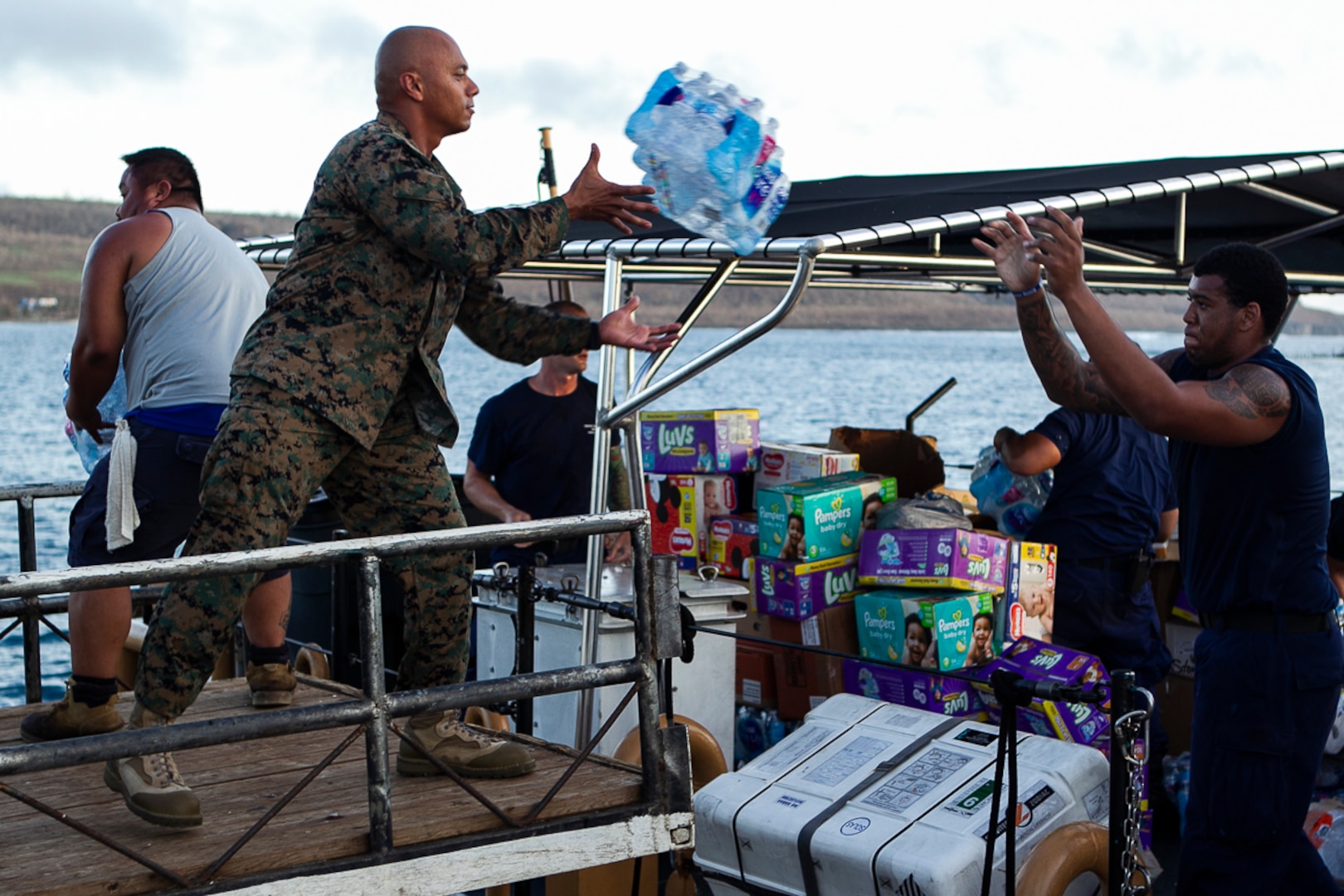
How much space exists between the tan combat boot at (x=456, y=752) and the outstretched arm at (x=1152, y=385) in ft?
5.96

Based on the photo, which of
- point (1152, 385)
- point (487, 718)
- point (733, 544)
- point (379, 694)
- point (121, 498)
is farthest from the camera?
point (733, 544)

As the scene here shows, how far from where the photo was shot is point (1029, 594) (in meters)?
5.68

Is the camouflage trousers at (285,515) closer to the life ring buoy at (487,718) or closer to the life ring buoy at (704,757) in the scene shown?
the life ring buoy at (704,757)

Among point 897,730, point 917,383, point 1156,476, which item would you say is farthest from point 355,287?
point 917,383

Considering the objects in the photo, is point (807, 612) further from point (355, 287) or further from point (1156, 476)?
point (355, 287)

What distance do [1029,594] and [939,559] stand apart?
1.92 feet

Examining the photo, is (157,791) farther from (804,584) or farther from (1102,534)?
(1102,534)

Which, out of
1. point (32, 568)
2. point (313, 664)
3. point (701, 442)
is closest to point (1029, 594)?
point (701, 442)

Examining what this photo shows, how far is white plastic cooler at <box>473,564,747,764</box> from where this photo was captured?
17.0 ft

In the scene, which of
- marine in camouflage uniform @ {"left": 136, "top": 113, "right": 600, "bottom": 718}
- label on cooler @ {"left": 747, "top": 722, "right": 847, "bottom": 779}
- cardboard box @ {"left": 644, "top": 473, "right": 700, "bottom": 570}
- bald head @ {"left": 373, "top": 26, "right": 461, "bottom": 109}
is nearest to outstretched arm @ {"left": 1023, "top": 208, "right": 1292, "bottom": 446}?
marine in camouflage uniform @ {"left": 136, "top": 113, "right": 600, "bottom": 718}

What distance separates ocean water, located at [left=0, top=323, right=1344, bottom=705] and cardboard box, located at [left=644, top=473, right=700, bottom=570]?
3.18 metres

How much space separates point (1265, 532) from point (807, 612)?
2389mm

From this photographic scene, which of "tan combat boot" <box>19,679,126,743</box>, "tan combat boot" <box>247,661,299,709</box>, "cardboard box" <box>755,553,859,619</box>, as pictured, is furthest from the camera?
"cardboard box" <box>755,553,859,619</box>

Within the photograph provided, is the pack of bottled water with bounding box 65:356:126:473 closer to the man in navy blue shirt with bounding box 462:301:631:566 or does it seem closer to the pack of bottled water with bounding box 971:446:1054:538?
the man in navy blue shirt with bounding box 462:301:631:566
